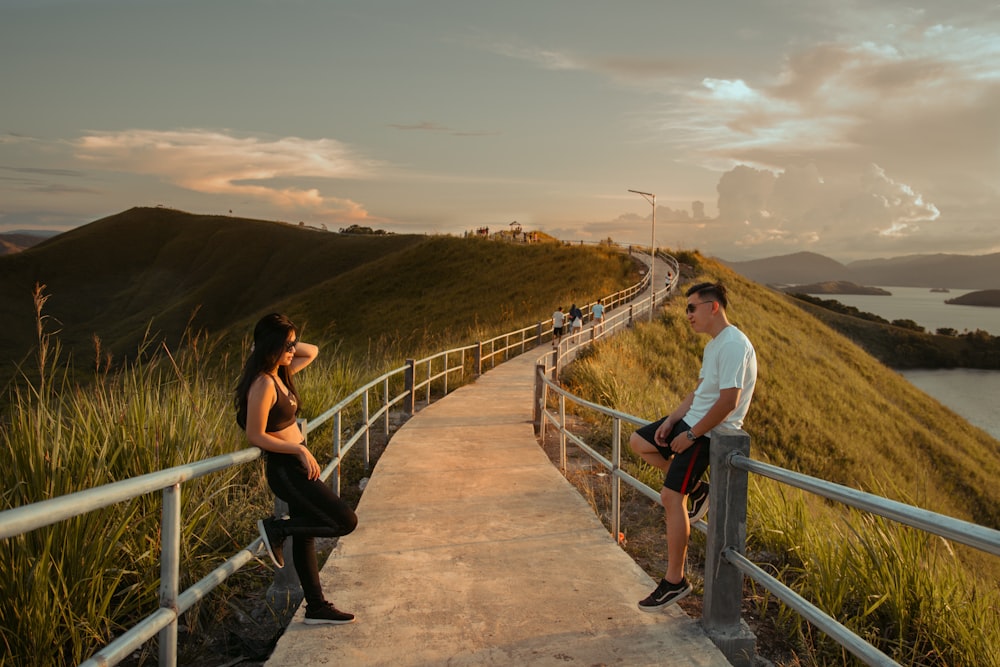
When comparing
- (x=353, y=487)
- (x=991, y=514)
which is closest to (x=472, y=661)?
(x=353, y=487)

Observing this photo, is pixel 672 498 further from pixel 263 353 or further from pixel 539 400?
pixel 539 400

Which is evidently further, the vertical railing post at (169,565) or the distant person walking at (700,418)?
the distant person walking at (700,418)

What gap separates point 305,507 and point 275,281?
332ft

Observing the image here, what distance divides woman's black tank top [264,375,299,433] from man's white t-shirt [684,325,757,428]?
2.35m

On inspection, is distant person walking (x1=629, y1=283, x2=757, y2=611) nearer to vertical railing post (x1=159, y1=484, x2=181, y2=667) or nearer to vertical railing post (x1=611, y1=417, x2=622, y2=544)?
vertical railing post (x1=611, y1=417, x2=622, y2=544)

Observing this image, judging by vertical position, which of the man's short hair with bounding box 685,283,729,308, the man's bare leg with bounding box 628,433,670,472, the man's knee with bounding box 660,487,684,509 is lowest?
the man's knee with bounding box 660,487,684,509

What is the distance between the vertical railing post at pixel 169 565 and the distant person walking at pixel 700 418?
2.59 metres

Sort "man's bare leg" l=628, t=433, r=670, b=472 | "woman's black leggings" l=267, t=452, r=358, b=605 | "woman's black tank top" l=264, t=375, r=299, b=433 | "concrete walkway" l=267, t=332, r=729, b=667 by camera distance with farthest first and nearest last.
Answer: "man's bare leg" l=628, t=433, r=670, b=472 → "woman's black leggings" l=267, t=452, r=358, b=605 → "woman's black tank top" l=264, t=375, r=299, b=433 → "concrete walkway" l=267, t=332, r=729, b=667

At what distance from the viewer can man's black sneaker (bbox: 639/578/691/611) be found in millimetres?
4160

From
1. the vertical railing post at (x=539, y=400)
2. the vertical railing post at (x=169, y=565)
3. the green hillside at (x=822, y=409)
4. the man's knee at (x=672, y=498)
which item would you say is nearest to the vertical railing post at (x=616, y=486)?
the man's knee at (x=672, y=498)

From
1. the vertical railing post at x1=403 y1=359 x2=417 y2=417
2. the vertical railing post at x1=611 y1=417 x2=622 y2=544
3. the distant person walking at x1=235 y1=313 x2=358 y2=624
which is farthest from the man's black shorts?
the vertical railing post at x1=403 y1=359 x2=417 y2=417

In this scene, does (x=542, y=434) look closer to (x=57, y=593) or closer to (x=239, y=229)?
(x=57, y=593)

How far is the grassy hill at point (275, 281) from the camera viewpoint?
49.4 metres

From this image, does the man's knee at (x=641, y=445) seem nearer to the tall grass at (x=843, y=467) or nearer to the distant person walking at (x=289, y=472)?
the tall grass at (x=843, y=467)
